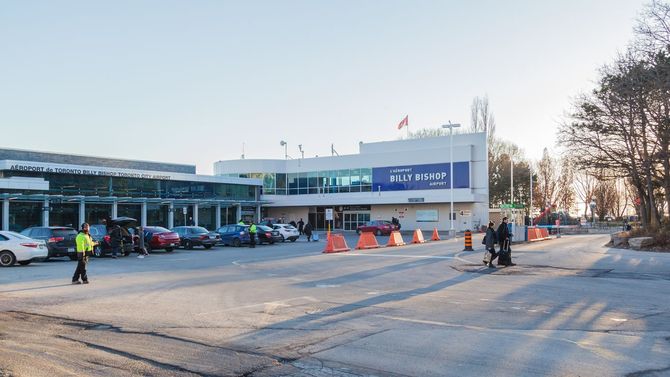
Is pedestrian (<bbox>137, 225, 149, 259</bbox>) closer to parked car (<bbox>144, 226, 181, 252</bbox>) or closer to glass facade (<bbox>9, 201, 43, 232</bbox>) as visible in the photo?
parked car (<bbox>144, 226, 181, 252</bbox>)

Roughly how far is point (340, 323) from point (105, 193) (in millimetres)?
44064

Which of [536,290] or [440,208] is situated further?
[440,208]

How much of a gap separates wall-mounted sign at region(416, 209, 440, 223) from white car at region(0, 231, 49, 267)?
144 feet

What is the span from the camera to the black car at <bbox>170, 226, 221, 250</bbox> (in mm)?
34031

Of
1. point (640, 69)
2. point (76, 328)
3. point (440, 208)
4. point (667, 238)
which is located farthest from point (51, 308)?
point (440, 208)

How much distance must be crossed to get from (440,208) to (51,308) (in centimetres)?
5161

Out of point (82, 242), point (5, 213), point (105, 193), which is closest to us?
point (82, 242)

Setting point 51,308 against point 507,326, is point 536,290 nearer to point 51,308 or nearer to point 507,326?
point 507,326

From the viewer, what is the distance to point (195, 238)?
34.0 metres

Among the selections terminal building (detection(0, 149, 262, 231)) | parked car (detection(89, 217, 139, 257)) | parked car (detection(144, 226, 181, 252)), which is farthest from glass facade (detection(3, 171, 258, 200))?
parked car (detection(89, 217, 139, 257))

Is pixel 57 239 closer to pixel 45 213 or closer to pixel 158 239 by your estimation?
pixel 158 239

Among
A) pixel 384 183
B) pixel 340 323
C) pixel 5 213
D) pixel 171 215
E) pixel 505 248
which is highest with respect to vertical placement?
pixel 384 183

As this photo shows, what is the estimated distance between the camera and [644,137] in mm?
29484

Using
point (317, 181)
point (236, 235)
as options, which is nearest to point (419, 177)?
point (317, 181)
